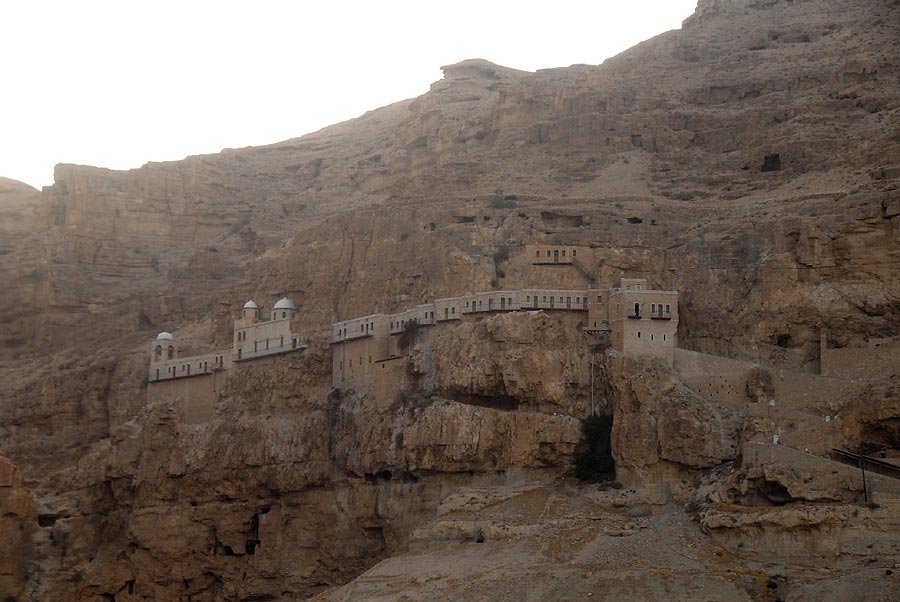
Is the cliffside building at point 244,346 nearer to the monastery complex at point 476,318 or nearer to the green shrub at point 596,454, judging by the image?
the monastery complex at point 476,318

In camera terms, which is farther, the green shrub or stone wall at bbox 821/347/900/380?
the green shrub

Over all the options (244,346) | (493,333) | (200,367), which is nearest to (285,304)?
(244,346)

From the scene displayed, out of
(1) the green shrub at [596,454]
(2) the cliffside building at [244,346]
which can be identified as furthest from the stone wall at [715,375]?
(2) the cliffside building at [244,346]

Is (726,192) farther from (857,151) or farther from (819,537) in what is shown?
(819,537)

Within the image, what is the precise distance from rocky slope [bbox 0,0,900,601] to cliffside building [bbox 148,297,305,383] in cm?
141

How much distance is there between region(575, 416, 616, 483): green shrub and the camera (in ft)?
253

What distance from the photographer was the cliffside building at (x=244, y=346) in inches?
3627

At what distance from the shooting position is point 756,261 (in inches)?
3305

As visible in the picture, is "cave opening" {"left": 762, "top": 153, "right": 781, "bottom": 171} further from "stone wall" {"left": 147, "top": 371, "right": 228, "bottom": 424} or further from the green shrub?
"stone wall" {"left": 147, "top": 371, "right": 228, "bottom": 424}

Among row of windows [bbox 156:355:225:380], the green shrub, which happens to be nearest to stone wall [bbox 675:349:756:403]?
the green shrub

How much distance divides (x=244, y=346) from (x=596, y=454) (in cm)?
2449

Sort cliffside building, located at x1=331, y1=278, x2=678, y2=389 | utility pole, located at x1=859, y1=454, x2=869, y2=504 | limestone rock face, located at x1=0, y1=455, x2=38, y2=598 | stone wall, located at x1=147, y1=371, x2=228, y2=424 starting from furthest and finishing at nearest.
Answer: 1. stone wall, located at x1=147, y1=371, x2=228, y2=424
2. limestone rock face, located at x1=0, y1=455, x2=38, y2=598
3. cliffside building, located at x1=331, y1=278, x2=678, y2=389
4. utility pole, located at x1=859, y1=454, x2=869, y2=504

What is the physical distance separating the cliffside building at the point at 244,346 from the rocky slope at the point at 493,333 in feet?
4.62

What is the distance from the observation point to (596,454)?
78.0m
